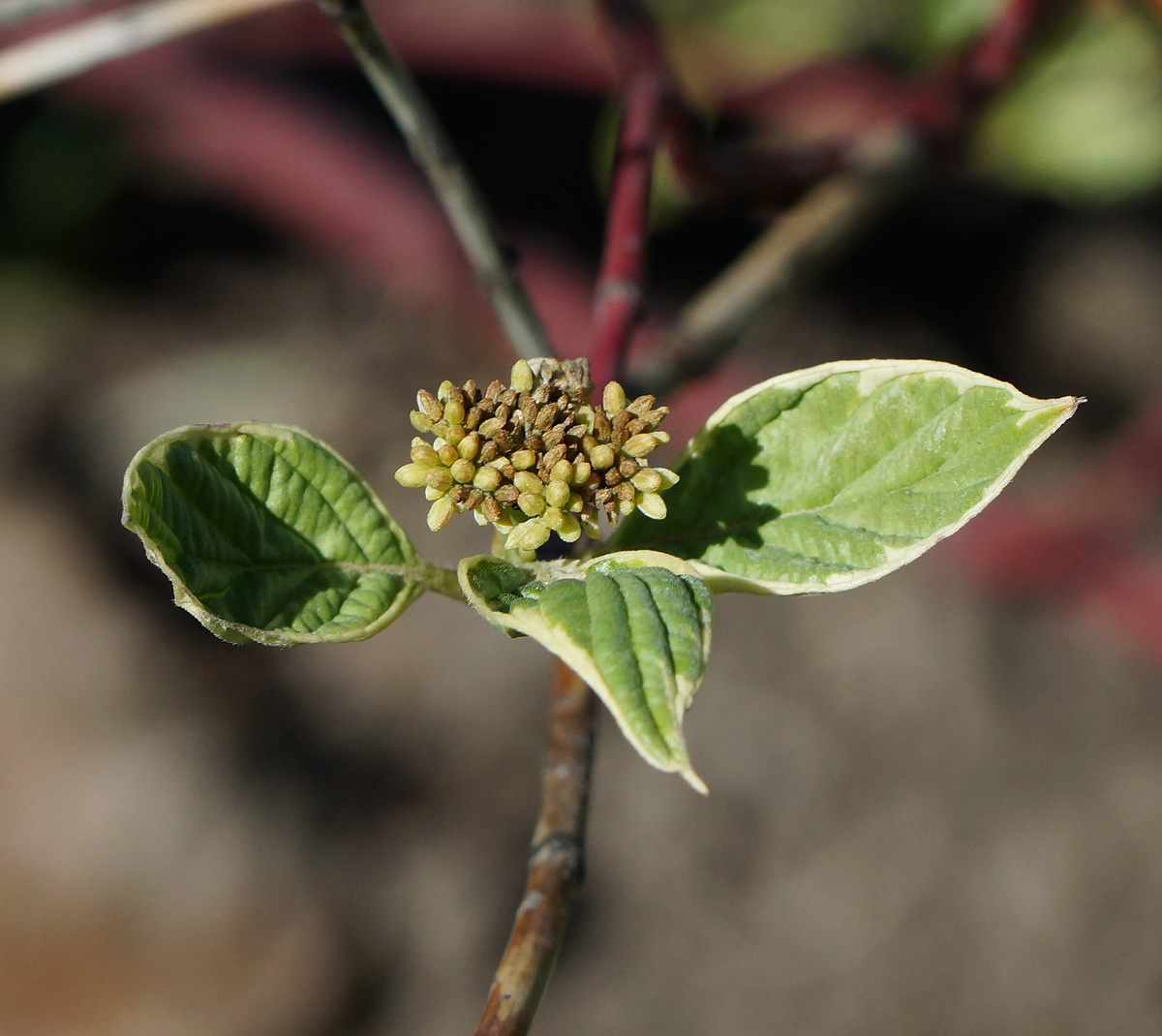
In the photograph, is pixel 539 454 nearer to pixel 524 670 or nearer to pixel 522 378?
pixel 522 378

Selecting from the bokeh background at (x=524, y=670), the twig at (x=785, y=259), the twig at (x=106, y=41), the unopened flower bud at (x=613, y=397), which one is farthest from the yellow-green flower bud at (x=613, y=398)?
the bokeh background at (x=524, y=670)

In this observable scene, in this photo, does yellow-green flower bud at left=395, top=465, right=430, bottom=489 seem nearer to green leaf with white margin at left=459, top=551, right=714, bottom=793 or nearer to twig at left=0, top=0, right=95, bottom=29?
green leaf with white margin at left=459, top=551, right=714, bottom=793

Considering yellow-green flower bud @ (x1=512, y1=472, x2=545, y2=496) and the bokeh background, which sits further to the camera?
the bokeh background

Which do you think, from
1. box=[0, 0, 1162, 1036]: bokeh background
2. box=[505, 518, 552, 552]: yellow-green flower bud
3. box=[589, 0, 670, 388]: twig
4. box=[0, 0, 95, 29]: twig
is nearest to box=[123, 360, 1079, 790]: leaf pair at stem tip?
box=[505, 518, 552, 552]: yellow-green flower bud

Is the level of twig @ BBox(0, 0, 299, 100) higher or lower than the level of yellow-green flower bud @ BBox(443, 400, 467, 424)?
higher

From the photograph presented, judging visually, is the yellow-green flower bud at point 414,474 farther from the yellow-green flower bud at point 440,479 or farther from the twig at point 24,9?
the twig at point 24,9

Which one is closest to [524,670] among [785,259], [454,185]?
[785,259]
